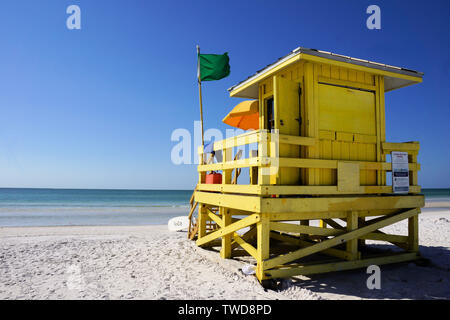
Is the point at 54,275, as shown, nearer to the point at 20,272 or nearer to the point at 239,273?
the point at 20,272

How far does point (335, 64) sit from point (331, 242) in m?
3.18

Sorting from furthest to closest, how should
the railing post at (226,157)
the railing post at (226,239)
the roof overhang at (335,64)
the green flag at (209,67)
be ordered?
the green flag at (209,67)
the railing post at (226,239)
the railing post at (226,157)
the roof overhang at (335,64)

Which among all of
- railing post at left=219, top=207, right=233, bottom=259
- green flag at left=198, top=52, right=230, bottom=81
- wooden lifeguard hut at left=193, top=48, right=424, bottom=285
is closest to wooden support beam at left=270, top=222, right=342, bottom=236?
wooden lifeguard hut at left=193, top=48, right=424, bottom=285

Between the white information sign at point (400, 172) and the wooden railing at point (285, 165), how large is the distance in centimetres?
11

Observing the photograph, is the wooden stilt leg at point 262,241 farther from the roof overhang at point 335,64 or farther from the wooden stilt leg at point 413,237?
the wooden stilt leg at point 413,237

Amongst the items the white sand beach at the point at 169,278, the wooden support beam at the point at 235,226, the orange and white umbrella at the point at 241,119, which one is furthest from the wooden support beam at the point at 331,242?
the orange and white umbrella at the point at 241,119

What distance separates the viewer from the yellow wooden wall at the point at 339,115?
562cm

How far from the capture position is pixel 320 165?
5453 mm

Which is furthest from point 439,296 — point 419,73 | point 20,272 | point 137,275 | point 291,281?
point 20,272

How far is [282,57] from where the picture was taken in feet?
18.5

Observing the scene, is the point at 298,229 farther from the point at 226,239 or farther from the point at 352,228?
the point at 226,239

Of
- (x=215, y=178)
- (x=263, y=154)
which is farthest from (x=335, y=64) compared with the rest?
(x=215, y=178)

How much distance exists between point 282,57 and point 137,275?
15.6 ft

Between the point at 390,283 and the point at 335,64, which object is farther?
the point at 335,64
